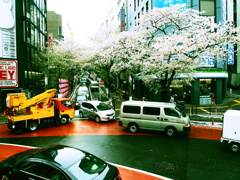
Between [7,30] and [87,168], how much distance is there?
22.0 meters

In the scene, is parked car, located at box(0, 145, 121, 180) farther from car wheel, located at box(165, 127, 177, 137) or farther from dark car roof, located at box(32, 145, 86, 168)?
car wheel, located at box(165, 127, 177, 137)

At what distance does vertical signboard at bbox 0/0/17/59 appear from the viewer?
2100cm

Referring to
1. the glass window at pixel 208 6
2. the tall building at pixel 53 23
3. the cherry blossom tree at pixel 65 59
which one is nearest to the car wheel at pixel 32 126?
the cherry blossom tree at pixel 65 59

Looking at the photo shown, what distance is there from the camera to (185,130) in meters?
11.9

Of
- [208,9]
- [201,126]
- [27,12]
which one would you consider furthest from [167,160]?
[27,12]

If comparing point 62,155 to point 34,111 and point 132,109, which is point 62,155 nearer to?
point 132,109

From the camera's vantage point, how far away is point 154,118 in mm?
12570

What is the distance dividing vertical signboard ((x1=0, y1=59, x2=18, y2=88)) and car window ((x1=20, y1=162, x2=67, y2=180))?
17417 mm

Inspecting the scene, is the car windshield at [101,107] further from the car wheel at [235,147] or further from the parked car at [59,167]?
the parked car at [59,167]

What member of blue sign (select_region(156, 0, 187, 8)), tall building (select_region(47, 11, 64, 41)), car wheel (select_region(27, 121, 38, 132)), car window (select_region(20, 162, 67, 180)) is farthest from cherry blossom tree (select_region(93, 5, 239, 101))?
tall building (select_region(47, 11, 64, 41))

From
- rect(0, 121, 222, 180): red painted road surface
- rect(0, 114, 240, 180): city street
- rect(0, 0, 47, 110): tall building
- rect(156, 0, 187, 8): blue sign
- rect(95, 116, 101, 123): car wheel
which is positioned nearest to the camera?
rect(0, 114, 240, 180): city street

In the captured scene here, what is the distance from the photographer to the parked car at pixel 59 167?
Result: 4.80 metres

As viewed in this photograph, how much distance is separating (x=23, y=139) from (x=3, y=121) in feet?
23.8

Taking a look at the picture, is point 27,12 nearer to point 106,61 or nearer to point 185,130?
point 106,61
